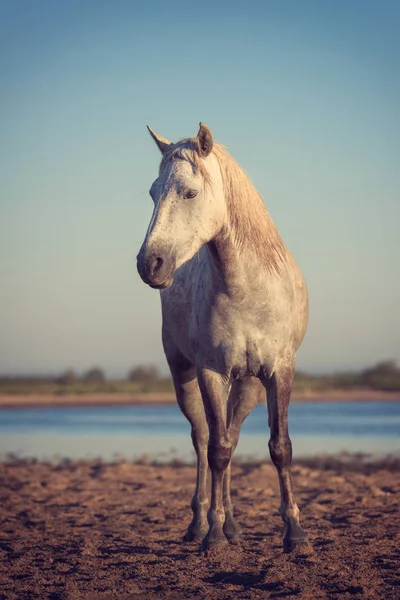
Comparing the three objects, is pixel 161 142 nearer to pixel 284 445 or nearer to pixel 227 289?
pixel 227 289

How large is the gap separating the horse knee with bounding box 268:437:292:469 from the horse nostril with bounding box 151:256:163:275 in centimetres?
152

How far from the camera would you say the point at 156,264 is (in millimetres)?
4602

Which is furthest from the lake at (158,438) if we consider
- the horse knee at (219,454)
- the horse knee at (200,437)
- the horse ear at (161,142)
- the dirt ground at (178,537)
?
the horse ear at (161,142)

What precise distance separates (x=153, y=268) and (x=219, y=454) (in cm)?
147

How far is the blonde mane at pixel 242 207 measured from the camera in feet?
16.5

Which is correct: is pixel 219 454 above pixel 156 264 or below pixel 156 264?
below

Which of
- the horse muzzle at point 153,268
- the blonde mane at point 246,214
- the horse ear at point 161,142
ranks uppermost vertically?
the horse ear at point 161,142

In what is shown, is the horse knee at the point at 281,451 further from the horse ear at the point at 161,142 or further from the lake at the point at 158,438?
the lake at the point at 158,438

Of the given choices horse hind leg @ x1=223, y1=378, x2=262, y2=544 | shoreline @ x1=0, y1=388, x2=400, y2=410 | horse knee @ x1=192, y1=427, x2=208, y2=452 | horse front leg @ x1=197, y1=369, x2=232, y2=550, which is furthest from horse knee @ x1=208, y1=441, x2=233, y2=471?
shoreline @ x1=0, y1=388, x2=400, y2=410

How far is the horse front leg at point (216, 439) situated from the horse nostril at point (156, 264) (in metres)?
0.92

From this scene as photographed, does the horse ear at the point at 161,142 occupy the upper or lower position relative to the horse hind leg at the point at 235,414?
upper

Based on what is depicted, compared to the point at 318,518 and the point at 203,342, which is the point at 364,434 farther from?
the point at 203,342

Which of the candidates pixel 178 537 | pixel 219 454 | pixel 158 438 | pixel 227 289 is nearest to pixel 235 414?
pixel 219 454

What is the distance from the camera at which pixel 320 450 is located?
1333cm
